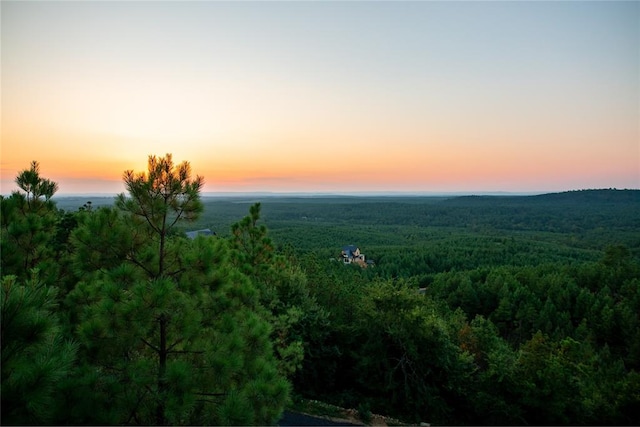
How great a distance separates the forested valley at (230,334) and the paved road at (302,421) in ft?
3.62

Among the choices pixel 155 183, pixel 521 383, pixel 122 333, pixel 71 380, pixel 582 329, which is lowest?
pixel 582 329

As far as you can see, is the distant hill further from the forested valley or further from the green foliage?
the green foliage

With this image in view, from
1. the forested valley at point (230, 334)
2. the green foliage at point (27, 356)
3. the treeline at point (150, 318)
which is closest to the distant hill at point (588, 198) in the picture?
the forested valley at point (230, 334)

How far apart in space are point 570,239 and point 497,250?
120 feet

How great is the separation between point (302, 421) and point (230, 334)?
6342 mm

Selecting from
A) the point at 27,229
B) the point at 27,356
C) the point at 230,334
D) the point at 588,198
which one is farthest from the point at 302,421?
the point at 588,198

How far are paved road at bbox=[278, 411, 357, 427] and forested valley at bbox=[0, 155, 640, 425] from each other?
1.10m

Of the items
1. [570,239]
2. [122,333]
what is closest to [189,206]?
[122,333]

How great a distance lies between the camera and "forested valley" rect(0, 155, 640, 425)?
361cm

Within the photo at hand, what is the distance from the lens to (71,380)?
11.3ft

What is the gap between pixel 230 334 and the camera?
4.44 m

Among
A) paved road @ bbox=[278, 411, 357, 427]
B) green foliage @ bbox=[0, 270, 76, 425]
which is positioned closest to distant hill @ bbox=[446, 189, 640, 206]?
paved road @ bbox=[278, 411, 357, 427]

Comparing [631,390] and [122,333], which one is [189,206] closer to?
[122,333]

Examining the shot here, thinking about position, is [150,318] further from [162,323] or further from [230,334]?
[230,334]
